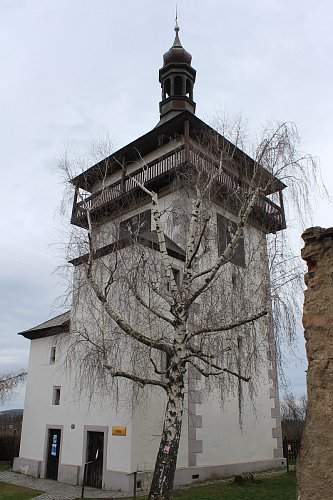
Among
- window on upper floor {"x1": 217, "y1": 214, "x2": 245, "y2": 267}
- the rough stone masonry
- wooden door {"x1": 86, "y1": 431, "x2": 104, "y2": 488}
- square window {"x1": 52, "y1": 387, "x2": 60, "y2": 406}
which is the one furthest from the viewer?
square window {"x1": 52, "y1": 387, "x2": 60, "y2": 406}

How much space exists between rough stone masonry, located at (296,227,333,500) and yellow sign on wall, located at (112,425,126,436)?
10162mm

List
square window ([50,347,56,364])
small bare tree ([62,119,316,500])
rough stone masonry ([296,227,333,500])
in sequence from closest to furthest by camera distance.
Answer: rough stone masonry ([296,227,333,500]) → small bare tree ([62,119,316,500]) → square window ([50,347,56,364])

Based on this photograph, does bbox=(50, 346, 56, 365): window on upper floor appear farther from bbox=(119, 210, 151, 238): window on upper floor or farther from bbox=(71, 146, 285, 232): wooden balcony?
bbox=(71, 146, 285, 232): wooden balcony

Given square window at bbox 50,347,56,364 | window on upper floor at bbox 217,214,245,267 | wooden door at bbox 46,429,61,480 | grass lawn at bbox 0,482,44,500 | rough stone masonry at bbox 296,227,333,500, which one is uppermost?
window on upper floor at bbox 217,214,245,267

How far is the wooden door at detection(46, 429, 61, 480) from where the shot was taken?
51.2 feet

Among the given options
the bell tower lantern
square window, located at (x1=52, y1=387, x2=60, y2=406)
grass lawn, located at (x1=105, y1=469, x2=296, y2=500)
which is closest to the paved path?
grass lawn, located at (x1=105, y1=469, x2=296, y2=500)

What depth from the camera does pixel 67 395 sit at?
15930mm

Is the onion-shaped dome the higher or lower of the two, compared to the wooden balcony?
higher

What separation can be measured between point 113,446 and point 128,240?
20.7 ft

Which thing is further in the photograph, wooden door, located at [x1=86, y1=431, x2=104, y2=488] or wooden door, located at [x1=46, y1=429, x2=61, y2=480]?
wooden door, located at [x1=46, y1=429, x2=61, y2=480]

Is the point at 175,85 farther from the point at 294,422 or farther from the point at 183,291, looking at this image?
the point at 294,422

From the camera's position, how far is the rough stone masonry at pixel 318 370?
3.57 meters

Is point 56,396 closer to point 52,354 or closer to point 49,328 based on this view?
point 52,354

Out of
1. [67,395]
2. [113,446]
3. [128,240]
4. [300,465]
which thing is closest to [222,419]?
[113,446]
